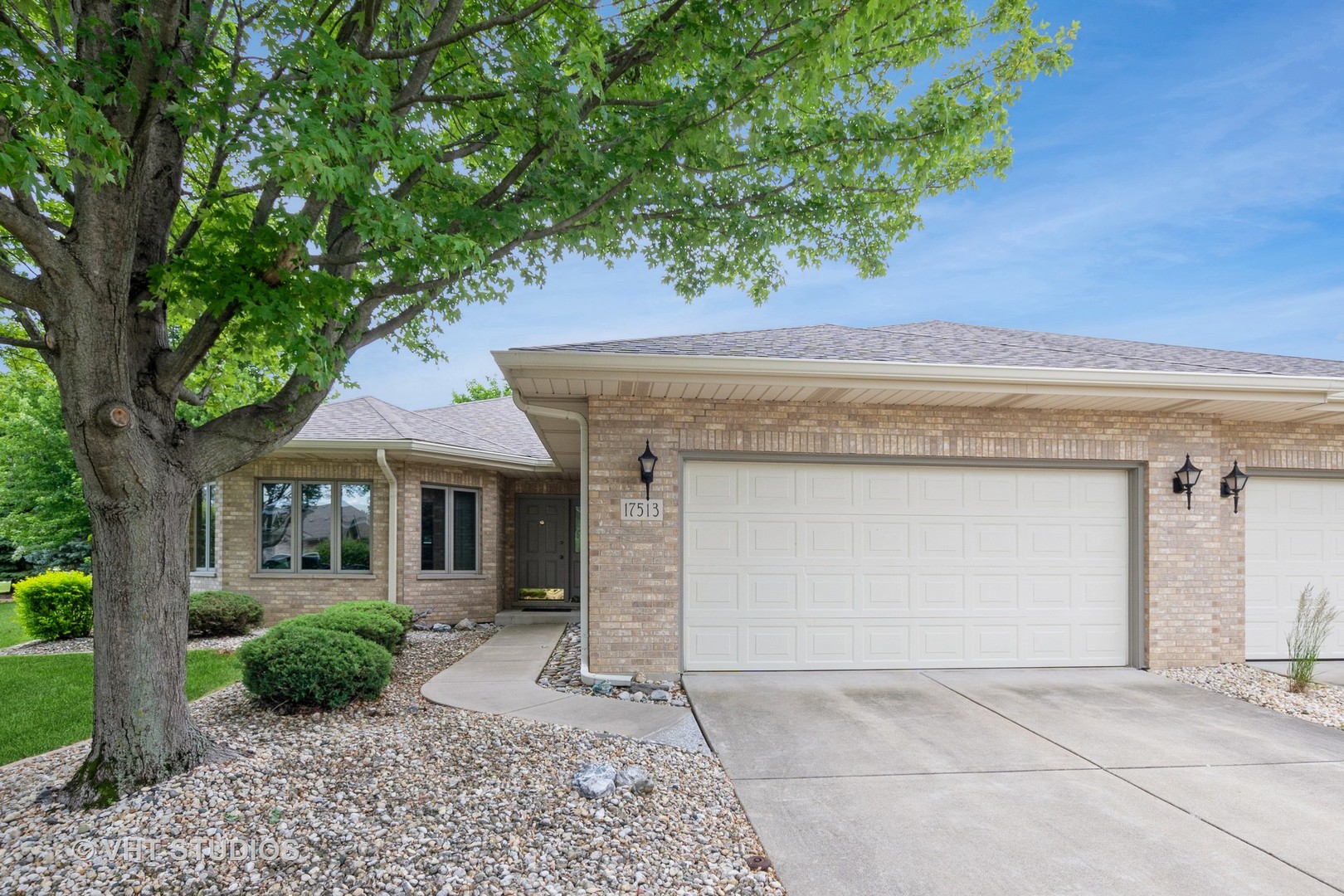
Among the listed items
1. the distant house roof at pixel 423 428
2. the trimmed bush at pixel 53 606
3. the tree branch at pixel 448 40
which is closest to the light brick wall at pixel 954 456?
the tree branch at pixel 448 40

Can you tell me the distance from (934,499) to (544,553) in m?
7.99

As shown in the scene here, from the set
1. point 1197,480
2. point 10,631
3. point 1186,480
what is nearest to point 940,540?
point 1186,480

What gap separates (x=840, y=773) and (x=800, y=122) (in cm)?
516

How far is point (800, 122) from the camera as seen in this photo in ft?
19.3

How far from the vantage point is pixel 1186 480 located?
6957mm

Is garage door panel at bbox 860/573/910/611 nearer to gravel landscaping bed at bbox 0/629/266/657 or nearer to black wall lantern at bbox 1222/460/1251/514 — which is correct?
black wall lantern at bbox 1222/460/1251/514

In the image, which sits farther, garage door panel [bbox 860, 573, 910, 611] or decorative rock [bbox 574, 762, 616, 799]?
garage door panel [bbox 860, 573, 910, 611]

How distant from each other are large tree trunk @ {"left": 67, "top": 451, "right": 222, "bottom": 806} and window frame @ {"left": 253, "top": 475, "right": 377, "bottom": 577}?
697 centimetres

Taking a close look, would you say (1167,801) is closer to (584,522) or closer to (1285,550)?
(584,522)

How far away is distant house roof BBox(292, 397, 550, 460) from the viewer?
10.2 m

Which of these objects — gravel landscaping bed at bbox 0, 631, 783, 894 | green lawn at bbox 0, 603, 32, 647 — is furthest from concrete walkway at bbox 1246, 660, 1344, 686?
green lawn at bbox 0, 603, 32, 647

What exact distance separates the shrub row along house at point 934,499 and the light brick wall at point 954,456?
20mm

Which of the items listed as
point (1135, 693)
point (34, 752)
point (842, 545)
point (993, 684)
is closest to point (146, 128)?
point (34, 752)

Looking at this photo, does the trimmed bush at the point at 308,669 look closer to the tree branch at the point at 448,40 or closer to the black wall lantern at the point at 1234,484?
the tree branch at the point at 448,40
